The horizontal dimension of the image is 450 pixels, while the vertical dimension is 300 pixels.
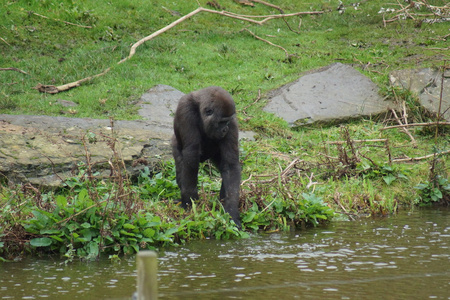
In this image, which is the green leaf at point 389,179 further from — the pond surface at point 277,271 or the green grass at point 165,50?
the green grass at point 165,50

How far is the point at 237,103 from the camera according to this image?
1066 centimetres

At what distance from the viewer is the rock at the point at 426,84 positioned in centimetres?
1002

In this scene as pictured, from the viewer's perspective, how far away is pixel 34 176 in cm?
665

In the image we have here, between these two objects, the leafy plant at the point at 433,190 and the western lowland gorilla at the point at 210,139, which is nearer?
the western lowland gorilla at the point at 210,139

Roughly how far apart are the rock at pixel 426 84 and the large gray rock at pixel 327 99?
46cm

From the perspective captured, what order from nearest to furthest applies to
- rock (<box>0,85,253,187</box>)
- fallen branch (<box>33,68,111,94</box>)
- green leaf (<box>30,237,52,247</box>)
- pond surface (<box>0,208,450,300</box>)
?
1. pond surface (<box>0,208,450,300</box>)
2. green leaf (<box>30,237,52,247</box>)
3. rock (<box>0,85,253,187</box>)
4. fallen branch (<box>33,68,111,94</box>)

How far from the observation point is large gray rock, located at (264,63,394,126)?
33.5 ft

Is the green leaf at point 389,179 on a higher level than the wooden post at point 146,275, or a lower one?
higher

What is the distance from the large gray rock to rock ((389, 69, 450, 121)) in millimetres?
462

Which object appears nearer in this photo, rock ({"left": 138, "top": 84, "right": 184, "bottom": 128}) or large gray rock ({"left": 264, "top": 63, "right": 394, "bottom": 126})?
rock ({"left": 138, "top": 84, "right": 184, "bottom": 128})

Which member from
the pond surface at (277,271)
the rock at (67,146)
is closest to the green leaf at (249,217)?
the pond surface at (277,271)

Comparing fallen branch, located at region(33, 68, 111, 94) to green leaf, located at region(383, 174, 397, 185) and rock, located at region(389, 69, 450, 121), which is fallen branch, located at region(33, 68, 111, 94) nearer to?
rock, located at region(389, 69, 450, 121)

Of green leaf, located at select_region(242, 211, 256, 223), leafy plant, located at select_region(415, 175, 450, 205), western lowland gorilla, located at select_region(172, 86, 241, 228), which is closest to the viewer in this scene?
western lowland gorilla, located at select_region(172, 86, 241, 228)

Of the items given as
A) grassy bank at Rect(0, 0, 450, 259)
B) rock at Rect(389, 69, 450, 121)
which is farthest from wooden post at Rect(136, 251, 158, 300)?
rock at Rect(389, 69, 450, 121)
